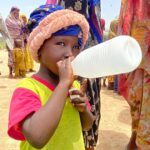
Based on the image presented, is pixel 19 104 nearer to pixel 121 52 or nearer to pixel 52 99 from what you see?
pixel 52 99

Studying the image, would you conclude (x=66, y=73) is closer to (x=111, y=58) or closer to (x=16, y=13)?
(x=111, y=58)

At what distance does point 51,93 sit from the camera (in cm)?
153

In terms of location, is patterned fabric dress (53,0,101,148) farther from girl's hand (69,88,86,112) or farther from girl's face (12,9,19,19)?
girl's face (12,9,19,19)

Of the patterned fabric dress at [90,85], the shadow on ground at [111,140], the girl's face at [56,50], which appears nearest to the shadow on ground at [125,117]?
the shadow on ground at [111,140]

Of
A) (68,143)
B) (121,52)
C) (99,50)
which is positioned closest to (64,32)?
(99,50)

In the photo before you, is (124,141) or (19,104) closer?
(19,104)

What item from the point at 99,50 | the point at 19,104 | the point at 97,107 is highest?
the point at 99,50

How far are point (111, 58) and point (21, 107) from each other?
1.28 ft

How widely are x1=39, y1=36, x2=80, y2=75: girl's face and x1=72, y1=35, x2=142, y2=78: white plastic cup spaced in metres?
0.06

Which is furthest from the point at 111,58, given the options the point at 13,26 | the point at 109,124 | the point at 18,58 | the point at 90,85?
the point at 13,26

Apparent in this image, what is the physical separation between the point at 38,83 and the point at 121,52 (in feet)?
1.35

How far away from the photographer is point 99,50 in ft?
4.61

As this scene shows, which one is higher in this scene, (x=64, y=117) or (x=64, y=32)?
(x=64, y=32)

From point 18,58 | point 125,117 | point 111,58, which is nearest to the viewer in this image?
point 111,58
